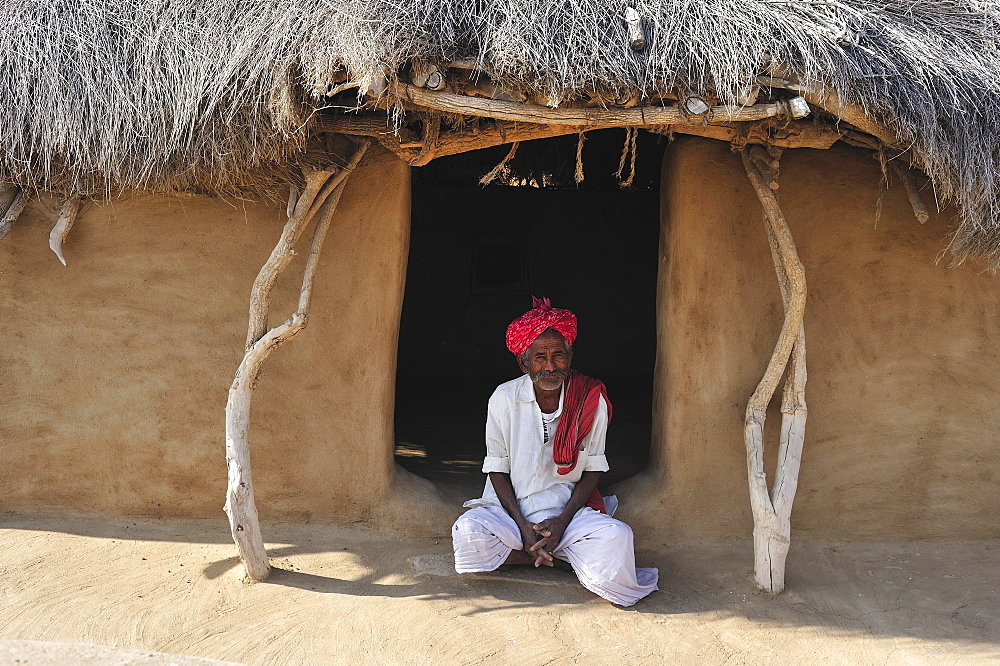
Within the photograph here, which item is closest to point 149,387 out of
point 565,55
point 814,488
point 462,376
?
point 565,55

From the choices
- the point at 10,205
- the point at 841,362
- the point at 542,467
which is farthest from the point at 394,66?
the point at 841,362

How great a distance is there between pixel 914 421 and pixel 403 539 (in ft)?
7.82

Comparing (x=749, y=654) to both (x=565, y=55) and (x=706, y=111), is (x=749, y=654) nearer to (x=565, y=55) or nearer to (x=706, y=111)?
(x=706, y=111)

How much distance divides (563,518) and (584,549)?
6.4 inches

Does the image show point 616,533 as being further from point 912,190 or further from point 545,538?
point 912,190

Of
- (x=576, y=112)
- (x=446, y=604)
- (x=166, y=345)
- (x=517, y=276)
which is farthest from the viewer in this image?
(x=517, y=276)

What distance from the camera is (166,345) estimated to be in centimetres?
404

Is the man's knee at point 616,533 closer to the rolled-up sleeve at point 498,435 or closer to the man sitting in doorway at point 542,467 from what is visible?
the man sitting in doorway at point 542,467

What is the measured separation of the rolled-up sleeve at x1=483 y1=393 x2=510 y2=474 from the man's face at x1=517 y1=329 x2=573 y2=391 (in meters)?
0.19

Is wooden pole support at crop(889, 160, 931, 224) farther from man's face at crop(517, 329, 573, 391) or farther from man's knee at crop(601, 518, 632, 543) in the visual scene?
man's knee at crop(601, 518, 632, 543)

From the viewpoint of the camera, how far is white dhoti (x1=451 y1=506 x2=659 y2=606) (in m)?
3.52

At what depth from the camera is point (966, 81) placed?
3.38 metres

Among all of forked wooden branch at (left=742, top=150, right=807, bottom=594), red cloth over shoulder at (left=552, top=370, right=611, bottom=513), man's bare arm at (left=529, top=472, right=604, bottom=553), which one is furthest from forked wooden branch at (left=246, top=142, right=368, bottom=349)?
forked wooden branch at (left=742, top=150, right=807, bottom=594)


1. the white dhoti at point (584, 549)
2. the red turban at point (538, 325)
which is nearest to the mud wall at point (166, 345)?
the red turban at point (538, 325)
